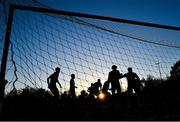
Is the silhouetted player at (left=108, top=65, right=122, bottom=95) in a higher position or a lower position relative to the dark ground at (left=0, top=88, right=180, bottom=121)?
higher

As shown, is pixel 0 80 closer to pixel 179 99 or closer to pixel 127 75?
pixel 127 75

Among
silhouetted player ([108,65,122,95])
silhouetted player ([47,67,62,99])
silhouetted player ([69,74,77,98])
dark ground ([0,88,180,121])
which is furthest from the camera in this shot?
silhouetted player ([69,74,77,98])

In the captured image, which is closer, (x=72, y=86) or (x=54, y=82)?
(x=54, y=82)

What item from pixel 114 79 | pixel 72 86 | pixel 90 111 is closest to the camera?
pixel 90 111

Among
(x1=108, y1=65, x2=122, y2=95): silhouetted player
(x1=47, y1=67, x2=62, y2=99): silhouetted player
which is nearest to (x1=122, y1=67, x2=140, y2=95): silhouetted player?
(x1=108, y1=65, x2=122, y2=95): silhouetted player

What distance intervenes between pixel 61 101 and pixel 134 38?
375 centimetres

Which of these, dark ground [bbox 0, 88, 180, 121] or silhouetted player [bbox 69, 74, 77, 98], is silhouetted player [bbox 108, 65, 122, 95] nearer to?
dark ground [bbox 0, 88, 180, 121]

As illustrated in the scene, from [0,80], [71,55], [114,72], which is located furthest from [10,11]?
[114,72]

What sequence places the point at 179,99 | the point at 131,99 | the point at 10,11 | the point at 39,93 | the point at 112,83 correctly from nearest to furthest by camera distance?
the point at 10,11, the point at 131,99, the point at 112,83, the point at 179,99, the point at 39,93

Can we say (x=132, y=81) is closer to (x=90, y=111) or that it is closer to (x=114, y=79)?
(x=114, y=79)

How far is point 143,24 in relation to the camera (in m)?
7.10

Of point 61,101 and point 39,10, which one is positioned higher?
point 39,10

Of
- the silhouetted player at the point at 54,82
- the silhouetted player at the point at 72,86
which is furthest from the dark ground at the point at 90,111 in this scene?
the silhouetted player at the point at 72,86

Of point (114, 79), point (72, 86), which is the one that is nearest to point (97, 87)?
point (72, 86)
